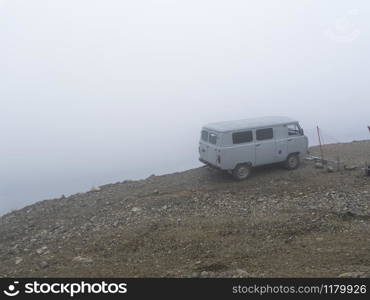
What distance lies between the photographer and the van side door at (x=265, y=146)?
1523 cm

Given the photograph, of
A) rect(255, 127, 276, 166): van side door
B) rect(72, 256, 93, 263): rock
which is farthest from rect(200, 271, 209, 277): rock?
rect(255, 127, 276, 166): van side door

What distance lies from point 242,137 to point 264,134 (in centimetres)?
94

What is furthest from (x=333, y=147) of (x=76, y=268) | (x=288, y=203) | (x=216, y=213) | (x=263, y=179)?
(x=76, y=268)

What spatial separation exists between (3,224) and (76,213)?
2.84m

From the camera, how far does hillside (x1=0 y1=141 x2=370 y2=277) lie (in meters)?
8.58

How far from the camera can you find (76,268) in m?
9.34

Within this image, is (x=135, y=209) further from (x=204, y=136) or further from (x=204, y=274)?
(x=204, y=274)

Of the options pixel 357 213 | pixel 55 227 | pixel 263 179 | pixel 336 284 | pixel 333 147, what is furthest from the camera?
pixel 333 147

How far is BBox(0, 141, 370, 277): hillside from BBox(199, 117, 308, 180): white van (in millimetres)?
646

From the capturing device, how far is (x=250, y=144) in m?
15.1

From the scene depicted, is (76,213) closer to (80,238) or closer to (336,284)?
(80,238)

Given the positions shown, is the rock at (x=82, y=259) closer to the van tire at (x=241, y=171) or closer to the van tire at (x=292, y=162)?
the van tire at (x=241, y=171)

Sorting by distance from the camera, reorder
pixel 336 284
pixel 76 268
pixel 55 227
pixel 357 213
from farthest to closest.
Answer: pixel 55 227 → pixel 357 213 → pixel 76 268 → pixel 336 284

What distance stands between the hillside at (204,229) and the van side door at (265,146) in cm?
65
